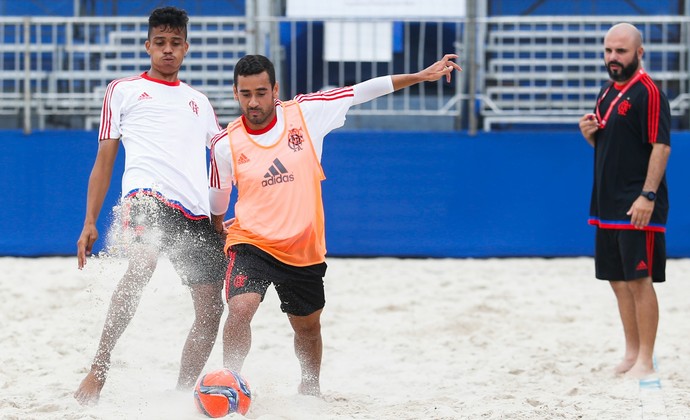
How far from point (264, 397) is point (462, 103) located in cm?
595

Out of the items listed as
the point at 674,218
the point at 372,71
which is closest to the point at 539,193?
the point at 674,218

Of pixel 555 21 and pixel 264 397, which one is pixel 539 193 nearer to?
pixel 555 21

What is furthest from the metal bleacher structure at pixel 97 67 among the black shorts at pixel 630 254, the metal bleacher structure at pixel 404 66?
the black shorts at pixel 630 254

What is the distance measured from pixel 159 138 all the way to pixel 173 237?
0.45 metres

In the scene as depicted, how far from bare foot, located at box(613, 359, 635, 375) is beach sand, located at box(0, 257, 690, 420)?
79 millimetres

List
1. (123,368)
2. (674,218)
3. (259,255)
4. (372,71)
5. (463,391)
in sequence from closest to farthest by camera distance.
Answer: (259,255) → (463,391) → (123,368) → (674,218) → (372,71)

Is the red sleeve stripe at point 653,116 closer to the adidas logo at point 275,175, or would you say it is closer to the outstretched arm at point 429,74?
the outstretched arm at point 429,74

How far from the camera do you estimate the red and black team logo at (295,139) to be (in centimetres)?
414

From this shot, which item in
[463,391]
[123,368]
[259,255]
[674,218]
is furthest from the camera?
[674,218]

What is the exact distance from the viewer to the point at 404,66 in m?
9.57

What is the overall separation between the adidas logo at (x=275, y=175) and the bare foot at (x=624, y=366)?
216 centimetres

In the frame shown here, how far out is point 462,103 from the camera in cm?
980

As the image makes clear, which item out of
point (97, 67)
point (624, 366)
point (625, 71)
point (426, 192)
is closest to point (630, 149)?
point (625, 71)

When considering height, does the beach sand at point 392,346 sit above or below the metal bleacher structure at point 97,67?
below
